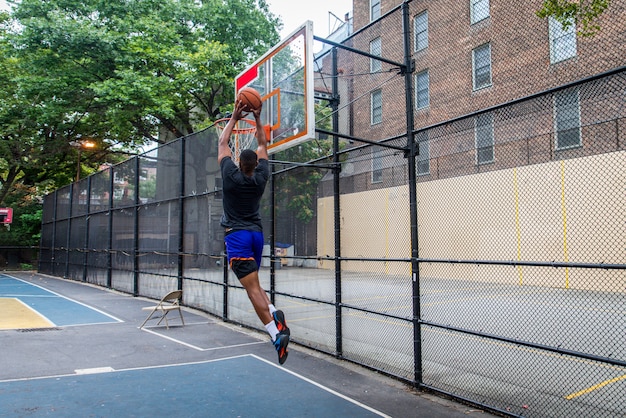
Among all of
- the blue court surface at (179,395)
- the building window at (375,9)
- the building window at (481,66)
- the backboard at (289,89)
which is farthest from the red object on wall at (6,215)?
the building window at (481,66)

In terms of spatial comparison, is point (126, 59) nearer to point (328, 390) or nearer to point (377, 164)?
point (377, 164)

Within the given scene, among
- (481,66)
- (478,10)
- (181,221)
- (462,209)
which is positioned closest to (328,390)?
(481,66)

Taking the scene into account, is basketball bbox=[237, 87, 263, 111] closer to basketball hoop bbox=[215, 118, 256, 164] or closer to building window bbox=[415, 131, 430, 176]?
building window bbox=[415, 131, 430, 176]

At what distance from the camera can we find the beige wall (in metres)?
5.71

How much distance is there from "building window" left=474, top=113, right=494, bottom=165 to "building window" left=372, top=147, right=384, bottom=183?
158 centimetres

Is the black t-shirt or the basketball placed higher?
the basketball

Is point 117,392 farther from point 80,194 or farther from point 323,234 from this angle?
point 80,194

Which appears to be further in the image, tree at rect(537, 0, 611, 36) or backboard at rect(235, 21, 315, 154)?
backboard at rect(235, 21, 315, 154)

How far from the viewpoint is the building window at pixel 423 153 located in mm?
5930

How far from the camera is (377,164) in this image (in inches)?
267

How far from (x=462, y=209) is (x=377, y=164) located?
3.21 metres

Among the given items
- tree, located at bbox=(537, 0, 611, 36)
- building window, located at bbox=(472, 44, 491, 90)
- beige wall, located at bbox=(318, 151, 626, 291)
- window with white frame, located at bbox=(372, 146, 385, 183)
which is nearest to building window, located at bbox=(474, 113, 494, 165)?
beige wall, located at bbox=(318, 151, 626, 291)

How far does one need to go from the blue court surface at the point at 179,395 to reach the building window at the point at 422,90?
12.9ft

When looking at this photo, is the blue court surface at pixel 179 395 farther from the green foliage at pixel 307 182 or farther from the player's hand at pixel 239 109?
the player's hand at pixel 239 109
